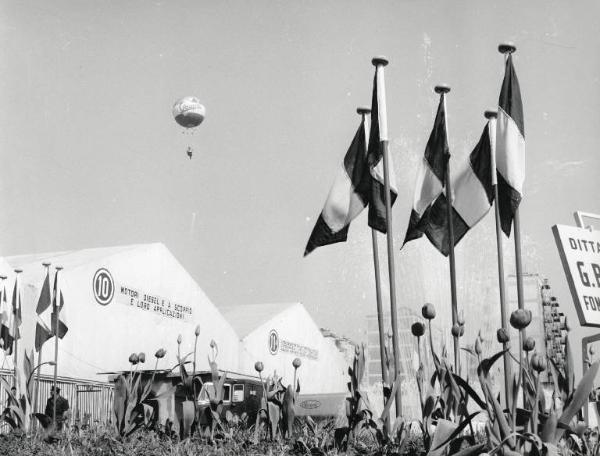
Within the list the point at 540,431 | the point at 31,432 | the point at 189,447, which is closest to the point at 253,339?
the point at 31,432

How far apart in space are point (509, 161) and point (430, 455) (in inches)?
184

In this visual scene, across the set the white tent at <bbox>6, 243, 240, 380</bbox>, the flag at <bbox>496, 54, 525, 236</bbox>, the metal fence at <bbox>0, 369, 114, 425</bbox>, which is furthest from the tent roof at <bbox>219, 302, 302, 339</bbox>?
the flag at <bbox>496, 54, 525, 236</bbox>

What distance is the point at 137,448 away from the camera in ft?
21.3

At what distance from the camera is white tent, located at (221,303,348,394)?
31.8 meters

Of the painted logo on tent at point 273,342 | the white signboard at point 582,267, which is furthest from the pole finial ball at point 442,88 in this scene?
the painted logo on tent at point 273,342

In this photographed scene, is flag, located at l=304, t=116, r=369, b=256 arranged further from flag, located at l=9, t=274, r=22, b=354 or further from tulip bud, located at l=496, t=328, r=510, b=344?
flag, located at l=9, t=274, r=22, b=354

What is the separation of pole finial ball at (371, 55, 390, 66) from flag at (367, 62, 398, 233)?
0.18ft

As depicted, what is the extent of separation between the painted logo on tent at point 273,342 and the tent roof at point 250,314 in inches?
25.5

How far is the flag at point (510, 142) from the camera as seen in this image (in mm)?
8648

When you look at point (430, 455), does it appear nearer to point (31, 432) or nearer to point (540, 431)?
point (540, 431)

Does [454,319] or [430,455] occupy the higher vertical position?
[454,319]

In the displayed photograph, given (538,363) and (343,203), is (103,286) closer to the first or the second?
(343,203)

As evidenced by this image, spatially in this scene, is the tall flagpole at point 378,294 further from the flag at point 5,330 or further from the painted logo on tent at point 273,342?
the painted logo on tent at point 273,342

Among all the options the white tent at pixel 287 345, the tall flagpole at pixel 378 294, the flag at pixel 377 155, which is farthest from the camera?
the white tent at pixel 287 345
